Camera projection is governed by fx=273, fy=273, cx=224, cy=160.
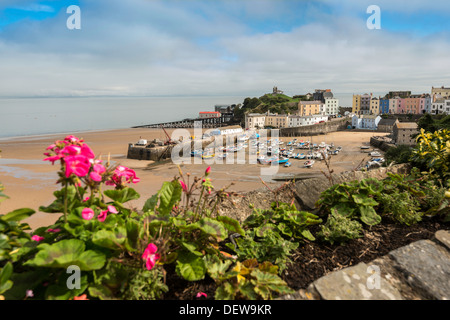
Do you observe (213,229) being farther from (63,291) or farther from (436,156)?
(436,156)

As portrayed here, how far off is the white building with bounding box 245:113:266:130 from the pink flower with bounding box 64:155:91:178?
67.2 m

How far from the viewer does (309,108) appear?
89.3 metres

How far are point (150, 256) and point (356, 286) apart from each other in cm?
123

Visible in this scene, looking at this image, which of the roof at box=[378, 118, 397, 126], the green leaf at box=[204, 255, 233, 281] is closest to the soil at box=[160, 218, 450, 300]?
the green leaf at box=[204, 255, 233, 281]

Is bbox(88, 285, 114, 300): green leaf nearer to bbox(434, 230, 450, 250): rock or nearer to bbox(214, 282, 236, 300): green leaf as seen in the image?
bbox(214, 282, 236, 300): green leaf

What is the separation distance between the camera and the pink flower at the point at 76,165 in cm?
147

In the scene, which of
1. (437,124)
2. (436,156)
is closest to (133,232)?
(436,156)

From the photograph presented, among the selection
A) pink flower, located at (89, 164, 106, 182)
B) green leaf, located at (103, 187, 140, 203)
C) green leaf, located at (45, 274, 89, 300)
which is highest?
pink flower, located at (89, 164, 106, 182)

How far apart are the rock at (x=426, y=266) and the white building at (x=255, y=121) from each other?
6656 centimetres

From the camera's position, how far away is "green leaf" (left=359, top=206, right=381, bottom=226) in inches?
102

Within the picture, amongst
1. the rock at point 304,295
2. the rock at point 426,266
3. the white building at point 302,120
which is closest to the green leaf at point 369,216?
the rock at point 426,266

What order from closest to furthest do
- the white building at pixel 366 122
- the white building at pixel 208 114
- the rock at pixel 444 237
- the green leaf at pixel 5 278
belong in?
1. the green leaf at pixel 5 278
2. the rock at pixel 444 237
3. the white building at pixel 366 122
4. the white building at pixel 208 114

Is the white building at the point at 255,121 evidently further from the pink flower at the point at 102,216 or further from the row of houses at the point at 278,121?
the pink flower at the point at 102,216
